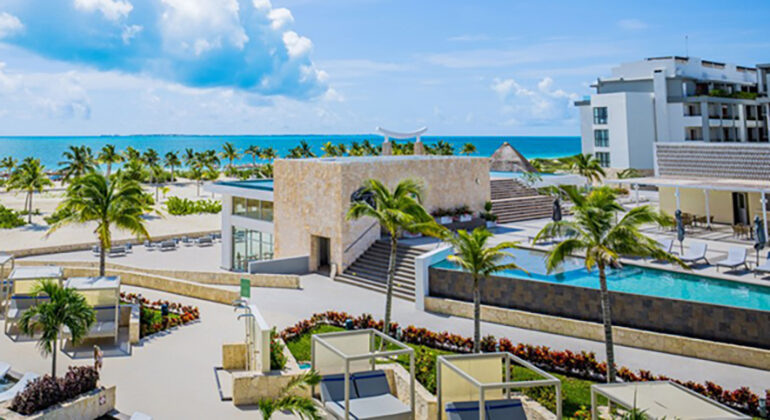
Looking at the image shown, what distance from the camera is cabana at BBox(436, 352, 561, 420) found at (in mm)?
10078

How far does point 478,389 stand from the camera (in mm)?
10250

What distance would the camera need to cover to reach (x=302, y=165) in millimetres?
29547

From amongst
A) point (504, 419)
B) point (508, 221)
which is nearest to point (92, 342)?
point (504, 419)

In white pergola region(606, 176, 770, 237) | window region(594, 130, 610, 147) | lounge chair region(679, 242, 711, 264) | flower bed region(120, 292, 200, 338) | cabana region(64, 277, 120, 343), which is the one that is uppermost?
window region(594, 130, 610, 147)

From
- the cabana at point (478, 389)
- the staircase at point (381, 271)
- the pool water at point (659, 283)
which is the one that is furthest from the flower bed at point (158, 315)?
the cabana at point (478, 389)

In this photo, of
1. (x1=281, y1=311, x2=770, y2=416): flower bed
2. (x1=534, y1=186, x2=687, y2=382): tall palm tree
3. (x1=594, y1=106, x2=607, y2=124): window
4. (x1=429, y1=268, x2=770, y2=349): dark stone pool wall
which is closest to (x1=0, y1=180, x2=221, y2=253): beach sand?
(x1=281, y1=311, x2=770, y2=416): flower bed

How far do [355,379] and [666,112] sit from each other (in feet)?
195

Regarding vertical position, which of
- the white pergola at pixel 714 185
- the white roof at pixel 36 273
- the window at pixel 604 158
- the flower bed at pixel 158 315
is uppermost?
the window at pixel 604 158

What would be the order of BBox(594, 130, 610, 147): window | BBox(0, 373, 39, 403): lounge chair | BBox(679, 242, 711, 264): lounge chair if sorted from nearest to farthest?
1. BBox(0, 373, 39, 403): lounge chair
2. BBox(679, 242, 711, 264): lounge chair
3. BBox(594, 130, 610, 147): window

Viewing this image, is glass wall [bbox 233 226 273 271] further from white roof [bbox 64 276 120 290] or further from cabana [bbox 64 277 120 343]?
cabana [bbox 64 277 120 343]

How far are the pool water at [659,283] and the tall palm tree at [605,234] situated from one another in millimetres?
5087

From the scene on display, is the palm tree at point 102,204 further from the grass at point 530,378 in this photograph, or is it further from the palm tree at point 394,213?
the palm tree at point 394,213

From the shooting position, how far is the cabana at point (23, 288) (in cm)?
1856

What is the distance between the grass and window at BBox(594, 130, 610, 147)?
52.1m
